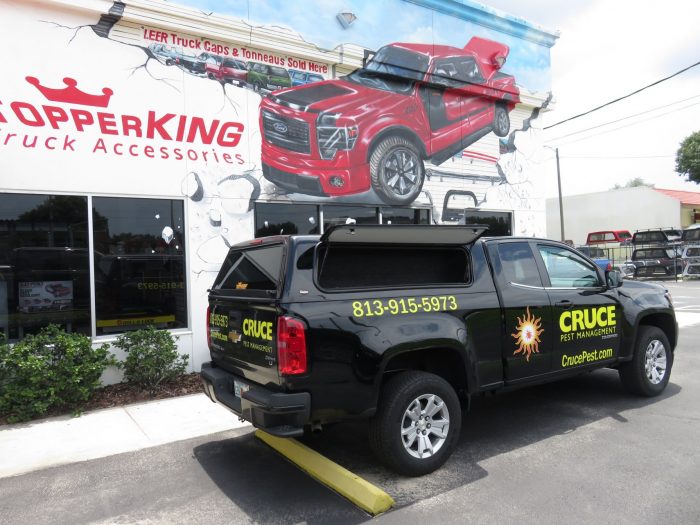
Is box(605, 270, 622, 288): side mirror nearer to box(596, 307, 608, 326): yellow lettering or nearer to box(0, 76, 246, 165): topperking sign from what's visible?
box(596, 307, 608, 326): yellow lettering

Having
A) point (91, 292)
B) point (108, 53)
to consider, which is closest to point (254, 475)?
point (91, 292)

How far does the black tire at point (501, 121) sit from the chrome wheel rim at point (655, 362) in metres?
6.52

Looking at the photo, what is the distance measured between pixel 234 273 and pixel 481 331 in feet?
7.25

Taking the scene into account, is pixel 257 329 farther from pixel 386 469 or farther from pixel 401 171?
pixel 401 171

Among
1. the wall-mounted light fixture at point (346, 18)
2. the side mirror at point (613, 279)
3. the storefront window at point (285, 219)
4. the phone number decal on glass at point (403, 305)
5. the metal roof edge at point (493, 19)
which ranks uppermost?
the metal roof edge at point (493, 19)

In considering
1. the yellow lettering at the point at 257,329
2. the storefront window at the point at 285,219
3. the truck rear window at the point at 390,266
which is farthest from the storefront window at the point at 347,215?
the yellow lettering at the point at 257,329

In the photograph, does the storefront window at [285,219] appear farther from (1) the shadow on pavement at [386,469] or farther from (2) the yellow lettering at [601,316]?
(2) the yellow lettering at [601,316]

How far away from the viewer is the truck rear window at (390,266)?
4.04 m

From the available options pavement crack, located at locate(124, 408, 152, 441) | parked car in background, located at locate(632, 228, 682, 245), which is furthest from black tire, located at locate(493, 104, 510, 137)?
parked car in background, located at locate(632, 228, 682, 245)

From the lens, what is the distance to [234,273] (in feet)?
15.2

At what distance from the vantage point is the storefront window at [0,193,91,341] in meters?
6.30

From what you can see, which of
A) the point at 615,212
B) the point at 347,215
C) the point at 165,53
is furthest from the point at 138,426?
the point at 615,212

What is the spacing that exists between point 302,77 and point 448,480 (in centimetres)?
667

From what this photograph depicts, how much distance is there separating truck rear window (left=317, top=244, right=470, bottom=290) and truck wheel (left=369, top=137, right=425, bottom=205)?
190 inches
